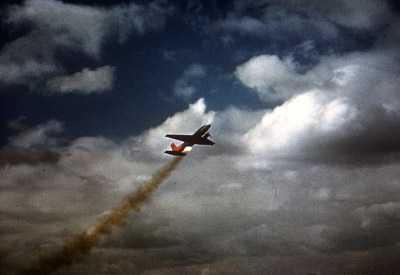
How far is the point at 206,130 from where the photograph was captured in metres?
114

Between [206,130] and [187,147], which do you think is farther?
[187,147]

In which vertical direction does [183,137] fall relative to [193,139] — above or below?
above

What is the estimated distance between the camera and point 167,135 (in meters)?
113

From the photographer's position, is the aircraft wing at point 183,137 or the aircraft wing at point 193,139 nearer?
the aircraft wing at point 183,137

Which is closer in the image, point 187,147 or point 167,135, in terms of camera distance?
point 167,135

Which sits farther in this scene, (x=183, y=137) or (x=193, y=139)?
(x=193, y=139)

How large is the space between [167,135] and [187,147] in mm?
13435

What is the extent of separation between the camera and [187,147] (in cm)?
12431

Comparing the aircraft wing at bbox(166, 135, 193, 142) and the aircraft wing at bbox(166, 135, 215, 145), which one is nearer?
the aircraft wing at bbox(166, 135, 193, 142)

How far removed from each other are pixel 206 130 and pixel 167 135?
1252 cm

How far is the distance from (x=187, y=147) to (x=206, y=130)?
13686mm
